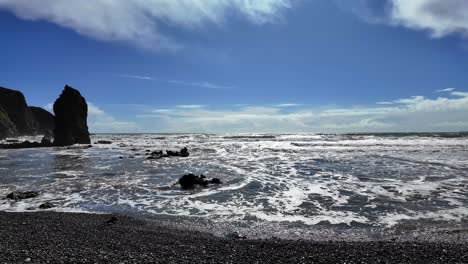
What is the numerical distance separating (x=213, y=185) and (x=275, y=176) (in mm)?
5626

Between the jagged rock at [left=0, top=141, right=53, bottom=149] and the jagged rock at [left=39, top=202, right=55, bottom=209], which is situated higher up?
the jagged rock at [left=0, top=141, right=53, bottom=149]

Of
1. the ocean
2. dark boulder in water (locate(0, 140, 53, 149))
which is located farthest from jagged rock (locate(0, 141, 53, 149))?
the ocean

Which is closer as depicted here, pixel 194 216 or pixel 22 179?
pixel 194 216

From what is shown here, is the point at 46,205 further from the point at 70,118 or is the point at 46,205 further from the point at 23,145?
the point at 70,118

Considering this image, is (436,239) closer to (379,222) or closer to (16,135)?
(379,222)

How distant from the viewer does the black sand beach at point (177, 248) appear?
7809 mm

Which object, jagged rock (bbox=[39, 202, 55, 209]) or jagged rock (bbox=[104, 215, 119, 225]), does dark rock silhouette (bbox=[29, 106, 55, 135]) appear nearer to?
jagged rock (bbox=[39, 202, 55, 209])

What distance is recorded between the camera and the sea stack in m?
74.7

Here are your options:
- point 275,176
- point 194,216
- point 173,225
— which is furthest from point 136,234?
point 275,176

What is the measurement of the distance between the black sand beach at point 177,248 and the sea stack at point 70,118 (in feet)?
230

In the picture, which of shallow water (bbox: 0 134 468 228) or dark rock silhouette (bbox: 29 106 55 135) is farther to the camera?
dark rock silhouette (bbox: 29 106 55 135)

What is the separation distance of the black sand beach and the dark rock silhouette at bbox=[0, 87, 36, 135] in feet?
427

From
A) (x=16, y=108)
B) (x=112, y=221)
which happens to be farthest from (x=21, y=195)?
(x=16, y=108)

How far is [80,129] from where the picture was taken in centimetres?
7944
